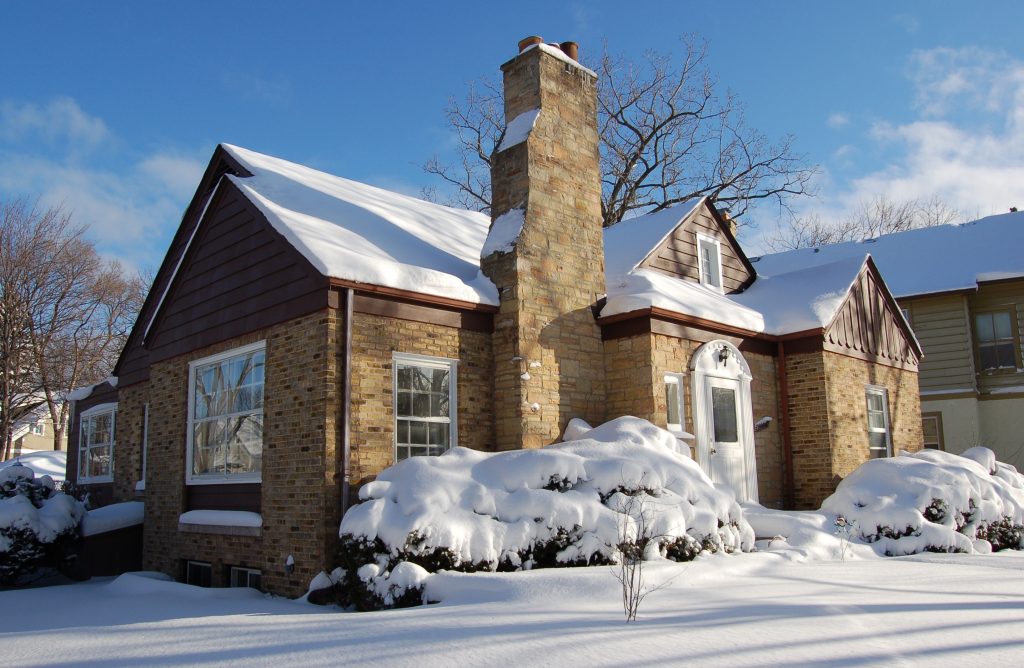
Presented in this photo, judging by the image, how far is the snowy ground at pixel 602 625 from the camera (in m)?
4.48

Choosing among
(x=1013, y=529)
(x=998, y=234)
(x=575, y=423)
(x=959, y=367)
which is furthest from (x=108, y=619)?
(x=998, y=234)

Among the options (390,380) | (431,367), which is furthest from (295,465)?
(431,367)

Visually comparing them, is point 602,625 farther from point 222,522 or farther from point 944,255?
point 944,255

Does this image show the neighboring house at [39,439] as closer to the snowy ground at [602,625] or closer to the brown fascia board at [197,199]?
the brown fascia board at [197,199]

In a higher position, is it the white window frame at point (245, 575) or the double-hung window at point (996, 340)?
the double-hung window at point (996, 340)

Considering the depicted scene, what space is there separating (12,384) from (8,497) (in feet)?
65.8

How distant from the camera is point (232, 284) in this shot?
10656 mm

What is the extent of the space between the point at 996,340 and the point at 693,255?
42.1 feet

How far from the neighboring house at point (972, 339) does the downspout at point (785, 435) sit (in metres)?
11.3

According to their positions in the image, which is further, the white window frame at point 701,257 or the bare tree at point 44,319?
the bare tree at point 44,319

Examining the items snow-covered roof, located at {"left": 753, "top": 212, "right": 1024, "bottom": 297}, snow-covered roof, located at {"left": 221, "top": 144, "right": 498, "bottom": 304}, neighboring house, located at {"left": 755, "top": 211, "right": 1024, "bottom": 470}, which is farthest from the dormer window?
neighboring house, located at {"left": 755, "top": 211, "right": 1024, "bottom": 470}

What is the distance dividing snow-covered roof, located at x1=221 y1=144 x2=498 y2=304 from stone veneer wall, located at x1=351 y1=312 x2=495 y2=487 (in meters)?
0.50

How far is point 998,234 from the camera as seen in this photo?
23.5 meters

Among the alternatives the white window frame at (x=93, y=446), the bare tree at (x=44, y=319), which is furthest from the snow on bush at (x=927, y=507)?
the bare tree at (x=44, y=319)
